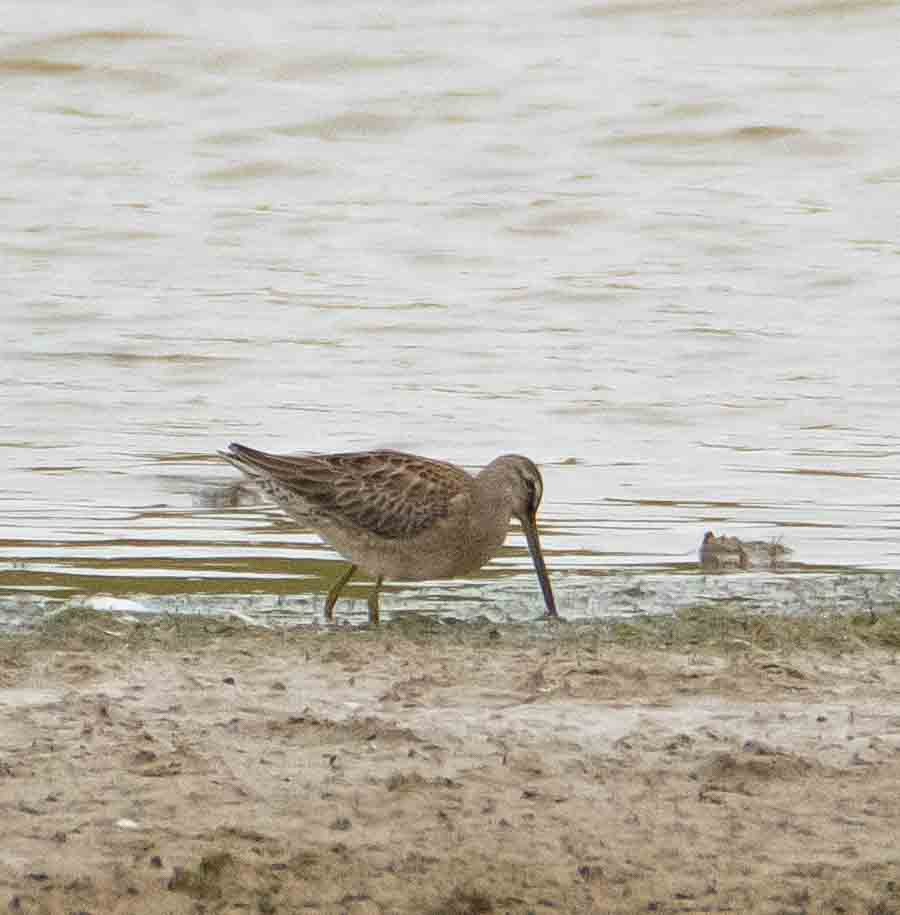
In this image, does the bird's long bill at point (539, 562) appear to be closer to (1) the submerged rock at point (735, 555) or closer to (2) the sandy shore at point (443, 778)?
(1) the submerged rock at point (735, 555)

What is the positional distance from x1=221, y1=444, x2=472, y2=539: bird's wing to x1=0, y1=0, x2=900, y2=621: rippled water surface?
1.17 feet

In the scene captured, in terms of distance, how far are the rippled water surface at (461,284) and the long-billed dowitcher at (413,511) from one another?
20 cm

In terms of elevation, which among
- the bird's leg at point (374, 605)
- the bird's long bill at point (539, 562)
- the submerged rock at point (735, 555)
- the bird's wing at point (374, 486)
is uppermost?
the bird's wing at point (374, 486)

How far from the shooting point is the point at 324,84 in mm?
22172

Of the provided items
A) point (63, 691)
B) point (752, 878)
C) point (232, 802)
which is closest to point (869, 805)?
point (752, 878)

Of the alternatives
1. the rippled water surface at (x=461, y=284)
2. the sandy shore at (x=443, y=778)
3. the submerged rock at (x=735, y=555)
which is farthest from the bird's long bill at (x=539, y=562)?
the sandy shore at (x=443, y=778)

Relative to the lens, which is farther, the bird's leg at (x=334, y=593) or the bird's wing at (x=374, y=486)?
the bird's wing at (x=374, y=486)

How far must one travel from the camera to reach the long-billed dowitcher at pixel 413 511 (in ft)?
27.9

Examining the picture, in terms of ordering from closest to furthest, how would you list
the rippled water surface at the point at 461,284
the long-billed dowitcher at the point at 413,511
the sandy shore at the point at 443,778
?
the sandy shore at the point at 443,778 < the long-billed dowitcher at the point at 413,511 < the rippled water surface at the point at 461,284

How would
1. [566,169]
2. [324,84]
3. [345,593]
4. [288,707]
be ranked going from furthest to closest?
[324,84], [566,169], [345,593], [288,707]

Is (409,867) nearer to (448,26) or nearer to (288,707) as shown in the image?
(288,707)

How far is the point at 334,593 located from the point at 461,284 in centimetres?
820

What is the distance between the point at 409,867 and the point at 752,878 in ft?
2.51

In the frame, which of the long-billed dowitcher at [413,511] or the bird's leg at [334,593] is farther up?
the long-billed dowitcher at [413,511]
